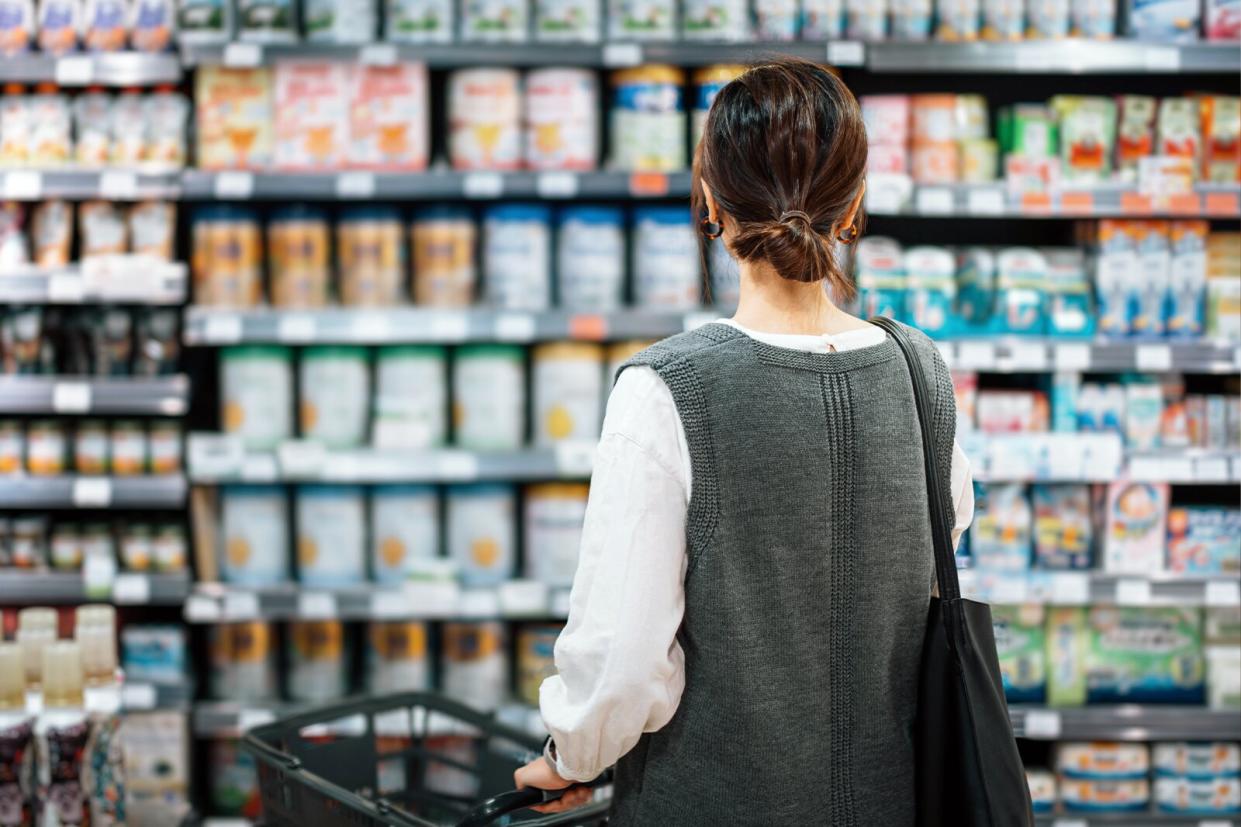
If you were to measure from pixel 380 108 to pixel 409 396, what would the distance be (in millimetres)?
752

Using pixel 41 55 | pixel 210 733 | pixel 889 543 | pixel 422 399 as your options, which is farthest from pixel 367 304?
pixel 889 543

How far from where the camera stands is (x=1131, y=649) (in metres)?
3.12

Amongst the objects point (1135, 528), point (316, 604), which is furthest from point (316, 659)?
point (1135, 528)

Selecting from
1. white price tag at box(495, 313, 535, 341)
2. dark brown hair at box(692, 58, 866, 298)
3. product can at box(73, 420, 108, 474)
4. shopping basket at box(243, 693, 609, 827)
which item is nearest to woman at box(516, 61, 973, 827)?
dark brown hair at box(692, 58, 866, 298)

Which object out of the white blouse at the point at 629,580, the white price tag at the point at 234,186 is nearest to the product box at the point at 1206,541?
the white blouse at the point at 629,580

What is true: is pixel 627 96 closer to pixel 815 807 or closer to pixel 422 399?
pixel 422 399

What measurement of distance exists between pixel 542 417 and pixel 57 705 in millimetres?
1366

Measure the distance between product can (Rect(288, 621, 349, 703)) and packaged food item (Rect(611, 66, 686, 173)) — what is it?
4.81 feet

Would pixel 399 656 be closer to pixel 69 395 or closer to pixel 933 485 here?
pixel 69 395

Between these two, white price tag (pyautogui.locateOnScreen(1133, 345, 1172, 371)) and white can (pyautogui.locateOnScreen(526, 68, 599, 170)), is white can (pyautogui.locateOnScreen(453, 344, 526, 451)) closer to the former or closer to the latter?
white can (pyautogui.locateOnScreen(526, 68, 599, 170))

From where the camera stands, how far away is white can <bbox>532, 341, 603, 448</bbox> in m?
3.03

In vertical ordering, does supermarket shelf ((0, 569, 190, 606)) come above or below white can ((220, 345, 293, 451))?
below

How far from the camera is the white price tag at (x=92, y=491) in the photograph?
299 cm

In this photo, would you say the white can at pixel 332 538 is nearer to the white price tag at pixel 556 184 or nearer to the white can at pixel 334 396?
the white can at pixel 334 396
